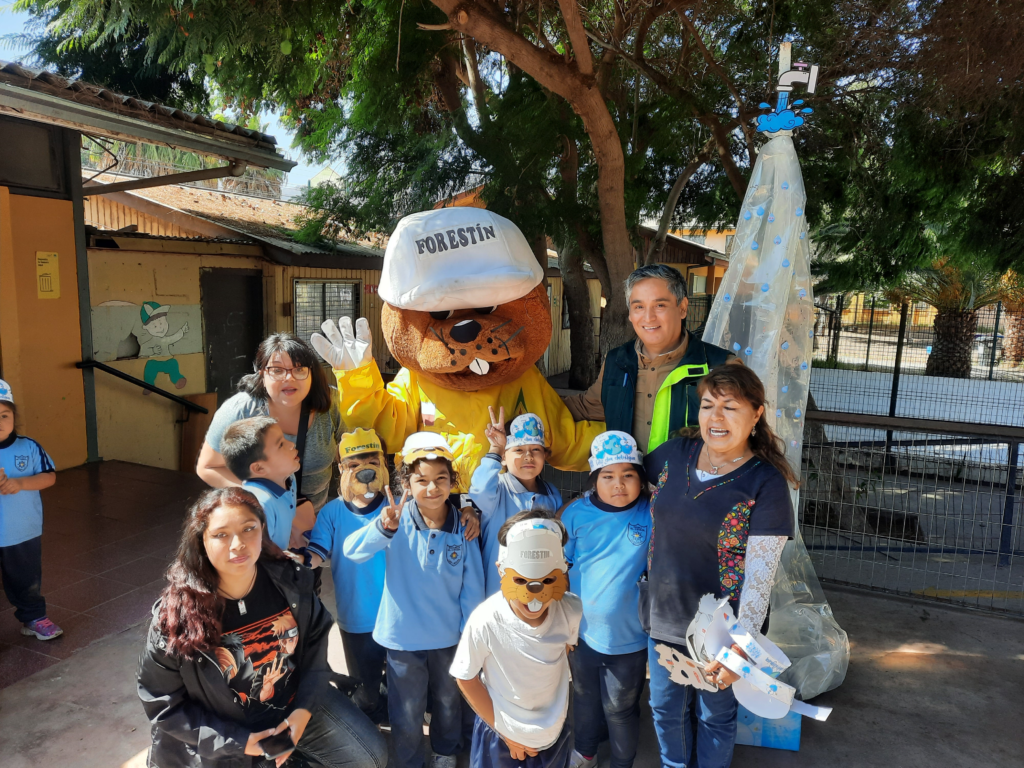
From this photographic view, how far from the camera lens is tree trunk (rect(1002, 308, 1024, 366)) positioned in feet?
65.3

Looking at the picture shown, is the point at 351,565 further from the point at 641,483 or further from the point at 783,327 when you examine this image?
the point at 783,327

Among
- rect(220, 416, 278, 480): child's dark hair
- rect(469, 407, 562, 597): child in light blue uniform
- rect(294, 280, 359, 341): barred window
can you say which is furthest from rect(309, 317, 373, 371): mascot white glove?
rect(294, 280, 359, 341): barred window

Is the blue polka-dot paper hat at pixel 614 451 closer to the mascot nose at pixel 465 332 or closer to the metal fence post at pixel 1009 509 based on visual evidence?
the mascot nose at pixel 465 332

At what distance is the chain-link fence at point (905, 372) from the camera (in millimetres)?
12711

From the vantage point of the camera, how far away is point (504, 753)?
240 cm

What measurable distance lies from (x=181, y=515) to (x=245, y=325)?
4700 mm

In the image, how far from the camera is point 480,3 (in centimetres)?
432

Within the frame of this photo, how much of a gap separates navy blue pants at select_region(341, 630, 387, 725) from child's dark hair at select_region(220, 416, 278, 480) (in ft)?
Result: 2.68

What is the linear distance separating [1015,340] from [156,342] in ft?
71.9

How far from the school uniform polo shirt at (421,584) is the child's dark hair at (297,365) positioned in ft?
2.79

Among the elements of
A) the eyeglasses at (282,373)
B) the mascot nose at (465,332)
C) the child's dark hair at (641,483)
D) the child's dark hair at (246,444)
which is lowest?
the child's dark hair at (641,483)

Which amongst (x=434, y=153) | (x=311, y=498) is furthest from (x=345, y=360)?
(x=434, y=153)

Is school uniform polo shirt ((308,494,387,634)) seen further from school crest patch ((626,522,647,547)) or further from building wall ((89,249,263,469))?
building wall ((89,249,263,469))

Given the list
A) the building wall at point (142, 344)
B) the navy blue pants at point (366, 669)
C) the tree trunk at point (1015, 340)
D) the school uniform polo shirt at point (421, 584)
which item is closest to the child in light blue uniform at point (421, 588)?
the school uniform polo shirt at point (421, 584)
